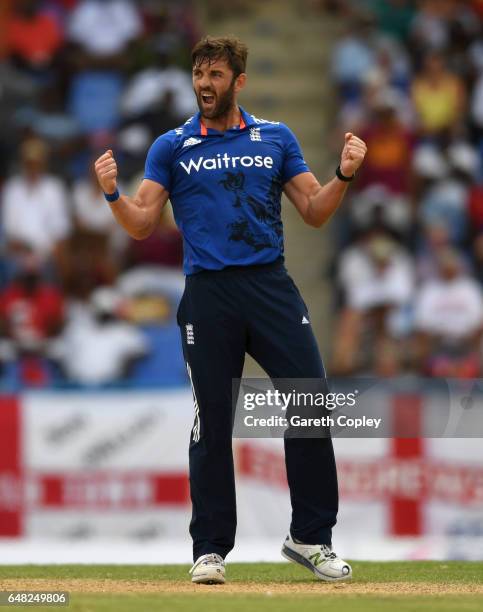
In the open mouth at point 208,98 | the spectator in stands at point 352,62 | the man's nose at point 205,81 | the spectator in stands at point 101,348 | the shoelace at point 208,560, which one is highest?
the spectator in stands at point 352,62

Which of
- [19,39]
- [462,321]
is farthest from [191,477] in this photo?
[19,39]

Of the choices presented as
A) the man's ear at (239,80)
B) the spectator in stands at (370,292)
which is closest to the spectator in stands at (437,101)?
the spectator in stands at (370,292)

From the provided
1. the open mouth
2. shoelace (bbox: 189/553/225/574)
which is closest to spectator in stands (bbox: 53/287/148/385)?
shoelace (bbox: 189/553/225/574)

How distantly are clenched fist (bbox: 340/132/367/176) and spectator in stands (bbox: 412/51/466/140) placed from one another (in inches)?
332

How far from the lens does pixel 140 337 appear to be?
13.0 meters

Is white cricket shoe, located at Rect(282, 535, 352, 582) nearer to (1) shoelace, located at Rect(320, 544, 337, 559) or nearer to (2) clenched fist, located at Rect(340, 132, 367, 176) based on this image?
(1) shoelace, located at Rect(320, 544, 337, 559)

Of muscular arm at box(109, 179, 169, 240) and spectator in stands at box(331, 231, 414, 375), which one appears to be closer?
muscular arm at box(109, 179, 169, 240)

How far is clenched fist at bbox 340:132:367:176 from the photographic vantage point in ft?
22.3

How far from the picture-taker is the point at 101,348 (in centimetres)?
1287

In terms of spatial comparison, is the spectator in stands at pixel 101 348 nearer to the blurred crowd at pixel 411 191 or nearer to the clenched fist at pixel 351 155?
the blurred crowd at pixel 411 191

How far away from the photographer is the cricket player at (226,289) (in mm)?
6789

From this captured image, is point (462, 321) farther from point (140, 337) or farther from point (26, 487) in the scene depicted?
point (26, 487)

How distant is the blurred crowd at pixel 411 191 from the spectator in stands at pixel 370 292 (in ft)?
0.04

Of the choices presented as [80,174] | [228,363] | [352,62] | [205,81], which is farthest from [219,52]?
[352,62]
